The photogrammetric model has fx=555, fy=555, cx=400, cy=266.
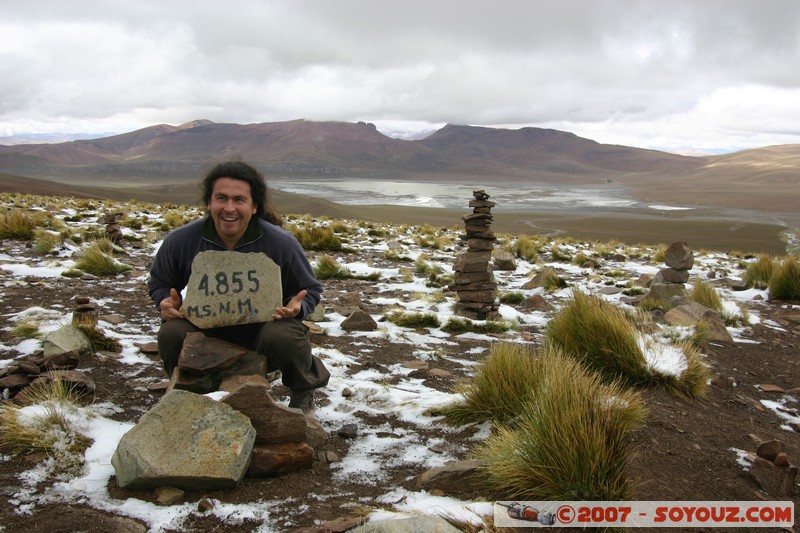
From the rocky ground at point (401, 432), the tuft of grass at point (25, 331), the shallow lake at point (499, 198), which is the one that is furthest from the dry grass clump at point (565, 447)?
the shallow lake at point (499, 198)

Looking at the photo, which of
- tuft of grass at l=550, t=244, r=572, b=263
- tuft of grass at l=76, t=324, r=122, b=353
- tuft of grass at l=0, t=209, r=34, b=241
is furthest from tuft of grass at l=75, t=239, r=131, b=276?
tuft of grass at l=550, t=244, r=572, b=263

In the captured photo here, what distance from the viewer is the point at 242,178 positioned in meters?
3.54

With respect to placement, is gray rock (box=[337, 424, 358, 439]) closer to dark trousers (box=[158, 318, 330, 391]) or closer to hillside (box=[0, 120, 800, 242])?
dark trousers (box=[158, 318, 330, 391])

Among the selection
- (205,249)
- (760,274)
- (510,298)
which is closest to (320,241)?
(510,298)

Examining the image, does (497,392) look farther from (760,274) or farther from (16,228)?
(16,228)

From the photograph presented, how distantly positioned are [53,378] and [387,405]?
87.5 inches

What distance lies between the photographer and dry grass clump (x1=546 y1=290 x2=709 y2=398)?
14.4ft

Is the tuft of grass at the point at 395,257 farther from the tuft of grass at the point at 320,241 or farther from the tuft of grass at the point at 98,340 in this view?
the tuft of grass at the point at 98,340

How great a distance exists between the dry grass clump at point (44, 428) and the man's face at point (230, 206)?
1360 millimetres

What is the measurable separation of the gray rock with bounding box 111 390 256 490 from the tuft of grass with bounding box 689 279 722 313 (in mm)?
6987

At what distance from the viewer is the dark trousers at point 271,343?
356 cm

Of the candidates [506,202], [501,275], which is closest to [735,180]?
[506,202]

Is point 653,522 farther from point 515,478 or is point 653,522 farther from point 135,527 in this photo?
point 135,527

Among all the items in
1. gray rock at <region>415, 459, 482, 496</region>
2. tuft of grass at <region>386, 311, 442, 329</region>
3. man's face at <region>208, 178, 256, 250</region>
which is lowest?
tuft of grass at <region>386, 311, 442, 329</region>
